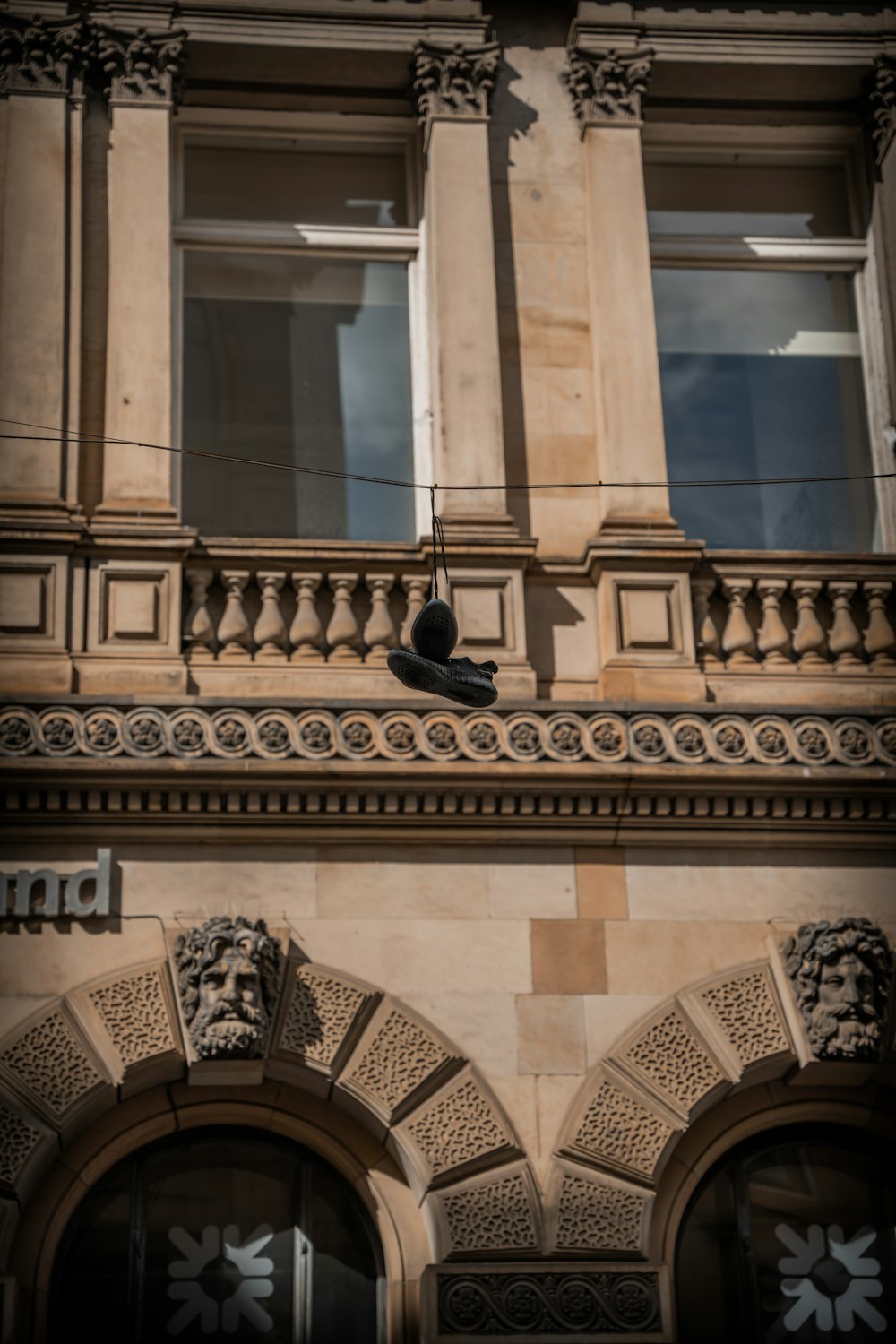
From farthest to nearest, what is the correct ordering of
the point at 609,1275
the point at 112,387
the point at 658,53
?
the point at 658,53, the point at 112,387, the point at 609,1275

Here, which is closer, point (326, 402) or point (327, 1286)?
point (327, 1286)

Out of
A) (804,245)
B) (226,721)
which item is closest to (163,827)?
(226,721)

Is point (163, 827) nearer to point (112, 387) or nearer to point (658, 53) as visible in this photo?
point (112, 387)

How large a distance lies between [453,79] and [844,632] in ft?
15.3

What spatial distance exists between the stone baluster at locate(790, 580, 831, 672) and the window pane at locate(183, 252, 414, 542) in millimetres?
2591

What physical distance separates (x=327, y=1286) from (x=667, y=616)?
15.0 feet

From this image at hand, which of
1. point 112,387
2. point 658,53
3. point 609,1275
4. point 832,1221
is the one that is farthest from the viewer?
point 658,53

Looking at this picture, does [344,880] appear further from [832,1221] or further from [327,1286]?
[832,1221]

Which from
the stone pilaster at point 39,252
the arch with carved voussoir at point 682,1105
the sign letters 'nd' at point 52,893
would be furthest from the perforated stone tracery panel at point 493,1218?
the stone pilaster at point 39,252

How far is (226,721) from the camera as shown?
14.0m

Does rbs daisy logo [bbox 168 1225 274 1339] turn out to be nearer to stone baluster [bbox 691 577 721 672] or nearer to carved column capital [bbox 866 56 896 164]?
stone baluster [bbox 691 577 721 672]

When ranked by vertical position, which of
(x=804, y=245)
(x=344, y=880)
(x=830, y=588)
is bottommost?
(x=344, y=880)

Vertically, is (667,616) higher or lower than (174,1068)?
higher

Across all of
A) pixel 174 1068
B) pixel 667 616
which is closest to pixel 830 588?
pixel 667 616
